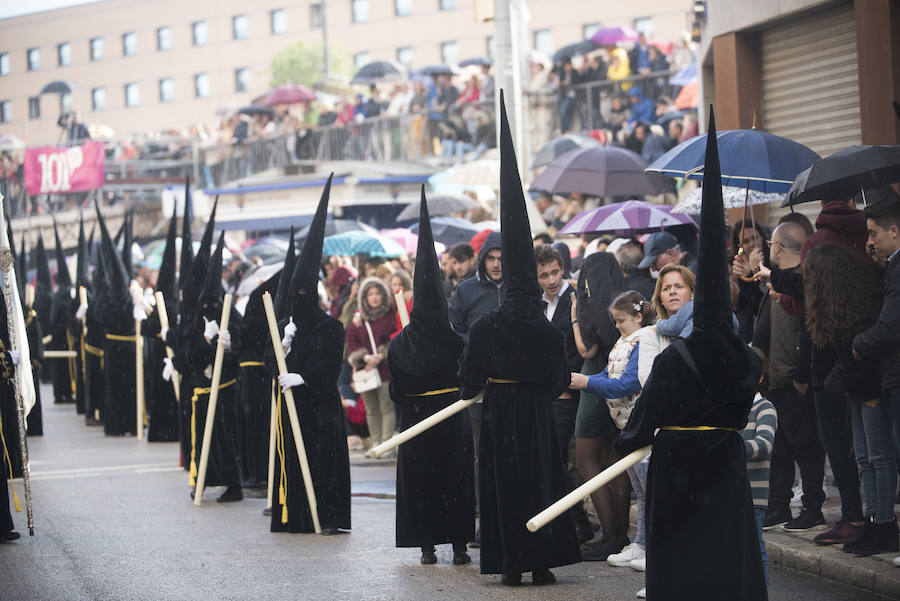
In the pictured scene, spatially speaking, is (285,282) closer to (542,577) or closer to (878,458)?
(542,577)

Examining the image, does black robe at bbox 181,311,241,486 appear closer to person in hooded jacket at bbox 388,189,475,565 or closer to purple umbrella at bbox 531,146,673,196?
person in hooded jacket at bbox 388,189,475,565

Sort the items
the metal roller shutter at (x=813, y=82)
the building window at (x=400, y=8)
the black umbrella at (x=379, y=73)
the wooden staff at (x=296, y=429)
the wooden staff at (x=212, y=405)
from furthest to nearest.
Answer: the building window at (x=400, y=8) → the black umbrella at (x=379, y=73) → the metal roller shutter at (x=813, y=82) → the wooden staff at (x=212, y=405) → the wooden staff at (x=296, y=429)

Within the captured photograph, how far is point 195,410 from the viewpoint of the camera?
1286 centimetres

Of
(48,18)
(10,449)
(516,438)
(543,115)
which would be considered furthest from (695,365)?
(48,18)

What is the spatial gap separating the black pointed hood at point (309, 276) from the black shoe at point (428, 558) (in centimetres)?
238

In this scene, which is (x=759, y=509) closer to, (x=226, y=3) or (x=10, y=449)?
(x=10, y=449)

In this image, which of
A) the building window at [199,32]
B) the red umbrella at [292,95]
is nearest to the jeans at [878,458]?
the red umbrella at [292,95]

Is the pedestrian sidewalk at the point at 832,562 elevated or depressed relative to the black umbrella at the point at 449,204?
depressed

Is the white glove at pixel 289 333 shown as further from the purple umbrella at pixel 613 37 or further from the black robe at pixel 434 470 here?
the purple umbrella at pixel 613 37

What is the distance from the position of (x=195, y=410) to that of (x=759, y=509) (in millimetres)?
7118

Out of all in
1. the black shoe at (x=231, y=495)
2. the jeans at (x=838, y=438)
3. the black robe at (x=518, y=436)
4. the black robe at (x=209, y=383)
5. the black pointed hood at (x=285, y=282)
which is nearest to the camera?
the black robe at (x=518, y=436)


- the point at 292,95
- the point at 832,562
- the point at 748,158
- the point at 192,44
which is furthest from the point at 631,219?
the point at 192,44

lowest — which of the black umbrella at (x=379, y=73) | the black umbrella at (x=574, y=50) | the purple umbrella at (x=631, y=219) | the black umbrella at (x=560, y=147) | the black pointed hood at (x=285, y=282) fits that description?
the black pointed hood at (x=285, y=282)

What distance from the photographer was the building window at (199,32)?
252 ft
